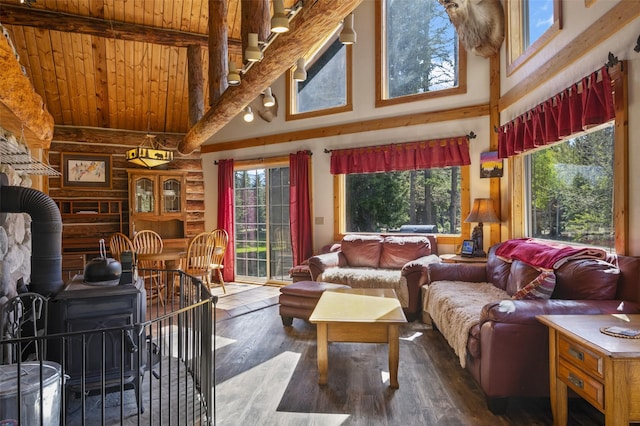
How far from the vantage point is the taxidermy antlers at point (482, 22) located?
431 cm

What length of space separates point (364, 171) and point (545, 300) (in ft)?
11.1

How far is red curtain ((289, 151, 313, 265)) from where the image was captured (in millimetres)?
5852

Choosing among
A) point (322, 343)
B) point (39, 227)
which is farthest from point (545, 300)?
point (39, 227)

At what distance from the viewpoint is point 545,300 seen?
2314 mm

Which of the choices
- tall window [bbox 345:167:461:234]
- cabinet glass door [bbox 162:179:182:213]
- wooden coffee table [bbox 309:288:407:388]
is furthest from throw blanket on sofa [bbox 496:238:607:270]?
cabinet glass door [bbox 162:179:182:213]

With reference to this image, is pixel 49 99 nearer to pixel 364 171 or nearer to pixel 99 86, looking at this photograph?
pixel 99 86

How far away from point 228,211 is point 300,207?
157cm

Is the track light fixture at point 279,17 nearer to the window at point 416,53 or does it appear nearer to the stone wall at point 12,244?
the stone wall at point 12,244

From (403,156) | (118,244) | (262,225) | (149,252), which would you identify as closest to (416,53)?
(403,156)

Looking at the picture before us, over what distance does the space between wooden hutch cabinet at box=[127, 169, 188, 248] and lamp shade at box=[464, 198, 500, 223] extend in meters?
4.74

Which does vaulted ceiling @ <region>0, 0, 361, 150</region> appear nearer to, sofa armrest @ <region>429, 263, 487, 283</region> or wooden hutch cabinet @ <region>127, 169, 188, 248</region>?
wooden hutch cabinet @ <region>127, 169, 188, 248</region>

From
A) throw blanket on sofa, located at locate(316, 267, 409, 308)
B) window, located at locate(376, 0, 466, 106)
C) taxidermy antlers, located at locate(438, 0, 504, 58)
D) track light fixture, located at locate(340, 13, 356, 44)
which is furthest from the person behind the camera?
window, located at locate(376, 0, 466, 106)

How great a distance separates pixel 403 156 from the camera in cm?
511

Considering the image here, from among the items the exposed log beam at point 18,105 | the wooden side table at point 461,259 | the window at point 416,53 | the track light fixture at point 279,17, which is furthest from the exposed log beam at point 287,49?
the wooden side table at point 461,259
